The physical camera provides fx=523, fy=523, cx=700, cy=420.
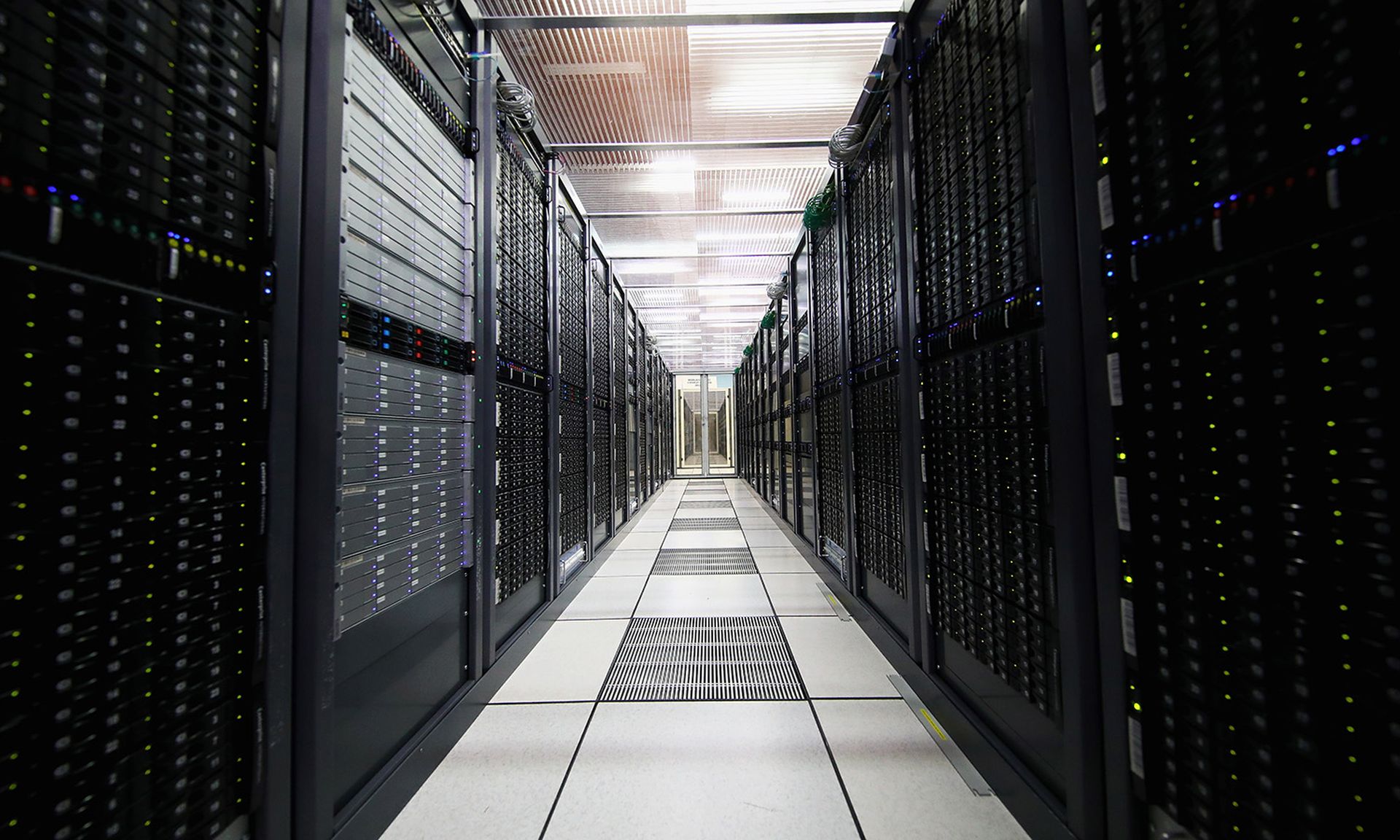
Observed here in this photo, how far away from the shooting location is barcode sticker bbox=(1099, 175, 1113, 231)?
3.38 feet

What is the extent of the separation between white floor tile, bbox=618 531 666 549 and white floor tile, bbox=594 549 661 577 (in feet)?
0.53

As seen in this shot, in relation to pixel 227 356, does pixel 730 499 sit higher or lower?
lower

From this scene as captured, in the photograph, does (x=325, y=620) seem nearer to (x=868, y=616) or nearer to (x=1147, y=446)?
(x=1147, y=446)

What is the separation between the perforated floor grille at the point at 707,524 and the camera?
583 centimetres

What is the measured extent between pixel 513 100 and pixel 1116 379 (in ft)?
7.91

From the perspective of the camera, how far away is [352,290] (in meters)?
1.29

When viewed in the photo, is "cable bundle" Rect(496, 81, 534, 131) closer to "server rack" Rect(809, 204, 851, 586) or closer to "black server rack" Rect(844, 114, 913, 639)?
"black server rack" Rect(844, 114, 913, 639)

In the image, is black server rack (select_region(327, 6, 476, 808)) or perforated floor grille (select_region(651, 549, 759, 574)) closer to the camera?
black server rack (select_region(327, 6, 476, 808))

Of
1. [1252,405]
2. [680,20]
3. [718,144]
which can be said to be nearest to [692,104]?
[718,144]

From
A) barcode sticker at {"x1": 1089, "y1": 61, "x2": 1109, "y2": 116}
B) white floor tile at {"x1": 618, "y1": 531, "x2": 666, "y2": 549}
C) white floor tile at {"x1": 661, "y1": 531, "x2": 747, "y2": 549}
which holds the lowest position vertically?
white floor tile at {"x1": 661, "y1": 531, "x2": 747, "y2": 549}

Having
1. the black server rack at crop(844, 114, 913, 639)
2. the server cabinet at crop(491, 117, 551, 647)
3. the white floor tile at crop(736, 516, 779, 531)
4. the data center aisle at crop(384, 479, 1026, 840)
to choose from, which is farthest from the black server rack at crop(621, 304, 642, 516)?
the data center aisle at crop(384, 479, 1026, 840)

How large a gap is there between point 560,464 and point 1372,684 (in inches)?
121

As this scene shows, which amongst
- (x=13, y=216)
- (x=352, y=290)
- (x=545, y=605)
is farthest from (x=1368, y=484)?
(x=545, y=605)

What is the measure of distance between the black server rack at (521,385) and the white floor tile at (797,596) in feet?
4.51
